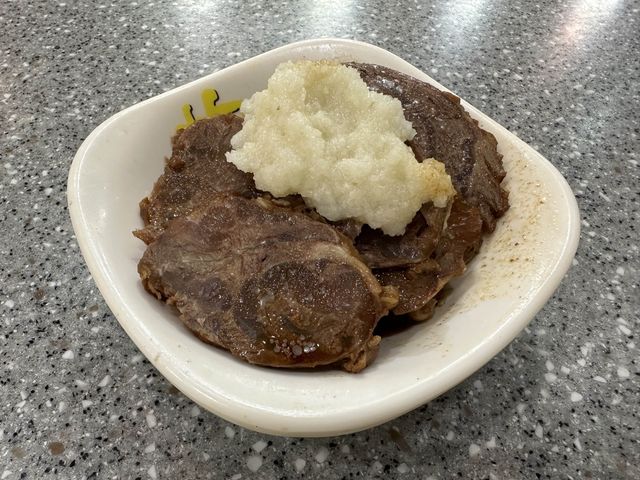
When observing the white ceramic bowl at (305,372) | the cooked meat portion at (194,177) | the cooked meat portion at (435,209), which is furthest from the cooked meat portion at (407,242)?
the cooked meat portion at (194,177)

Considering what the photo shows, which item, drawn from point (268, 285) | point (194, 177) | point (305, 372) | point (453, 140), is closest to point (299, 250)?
point (268, 285)

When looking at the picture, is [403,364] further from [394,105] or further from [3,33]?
[3,33]

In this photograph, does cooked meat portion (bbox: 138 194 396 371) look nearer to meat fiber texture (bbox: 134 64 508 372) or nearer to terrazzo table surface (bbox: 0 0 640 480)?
meat fiber texture (bbox: 134 64 508 372)

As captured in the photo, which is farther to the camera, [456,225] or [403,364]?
[456,225]

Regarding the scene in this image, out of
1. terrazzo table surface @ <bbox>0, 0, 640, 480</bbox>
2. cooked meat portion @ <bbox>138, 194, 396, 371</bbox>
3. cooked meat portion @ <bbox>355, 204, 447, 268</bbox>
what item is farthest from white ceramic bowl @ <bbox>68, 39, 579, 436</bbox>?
terrazzo table surface @ <bbox>0, 0, 640, 480</bbox>

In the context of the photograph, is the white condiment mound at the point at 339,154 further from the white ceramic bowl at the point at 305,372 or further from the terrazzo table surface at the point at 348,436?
the terrazzo table surface at the point at 348,436

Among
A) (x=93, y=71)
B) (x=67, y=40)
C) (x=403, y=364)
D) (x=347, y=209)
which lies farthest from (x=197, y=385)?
(x=67, y=40)

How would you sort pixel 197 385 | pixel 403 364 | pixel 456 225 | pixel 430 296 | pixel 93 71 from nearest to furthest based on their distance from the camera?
pixel 197 385
pixel 403 364
pixel 430 296
pixel 456 225
pixel 93 71

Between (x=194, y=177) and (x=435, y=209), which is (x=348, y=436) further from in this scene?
(x=194, y=177)
